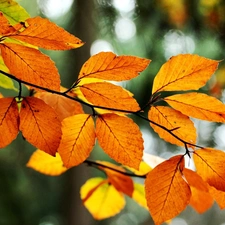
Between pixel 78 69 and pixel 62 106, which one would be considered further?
pixel 78 69

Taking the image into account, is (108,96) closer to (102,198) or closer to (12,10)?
(12,10)

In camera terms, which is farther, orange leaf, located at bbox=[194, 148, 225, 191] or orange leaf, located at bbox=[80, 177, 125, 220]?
orange leaf, located at bbox=[80, 177, 125, 220]

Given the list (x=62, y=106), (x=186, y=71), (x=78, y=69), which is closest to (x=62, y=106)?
(x=62, y=106)

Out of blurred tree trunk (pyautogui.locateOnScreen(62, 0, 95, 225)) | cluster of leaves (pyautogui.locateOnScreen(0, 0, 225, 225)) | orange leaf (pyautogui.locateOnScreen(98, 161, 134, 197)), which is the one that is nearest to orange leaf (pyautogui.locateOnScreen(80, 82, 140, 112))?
cluster of leaves (pyautogui.locateOnScreen(0, 0, 225, 225))

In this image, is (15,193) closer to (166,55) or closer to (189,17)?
(166,55)

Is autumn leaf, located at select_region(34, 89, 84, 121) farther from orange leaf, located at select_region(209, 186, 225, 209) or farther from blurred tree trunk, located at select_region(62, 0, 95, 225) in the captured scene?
blurred tree trunk, located at select_region(62, 0, 95, 225)

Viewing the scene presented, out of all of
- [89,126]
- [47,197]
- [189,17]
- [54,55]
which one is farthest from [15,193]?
[89,126]
